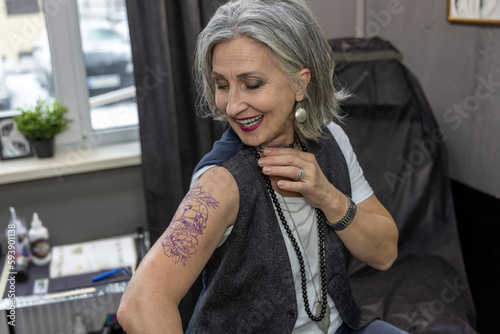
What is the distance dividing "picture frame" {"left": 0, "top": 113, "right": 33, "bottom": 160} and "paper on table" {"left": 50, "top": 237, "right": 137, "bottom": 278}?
43 cm

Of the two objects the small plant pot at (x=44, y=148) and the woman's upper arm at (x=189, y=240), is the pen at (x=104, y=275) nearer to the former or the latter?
the small plant pot at (x=44, y=148)

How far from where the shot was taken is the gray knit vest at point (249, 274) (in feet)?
3.89

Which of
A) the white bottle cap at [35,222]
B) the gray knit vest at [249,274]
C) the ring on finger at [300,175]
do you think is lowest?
the white bottle cap at [35,222]

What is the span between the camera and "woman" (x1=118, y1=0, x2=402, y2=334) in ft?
3.64

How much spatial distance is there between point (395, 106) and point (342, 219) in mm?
1073

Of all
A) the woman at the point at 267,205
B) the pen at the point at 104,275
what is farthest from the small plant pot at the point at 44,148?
the woman at the point at 267,205

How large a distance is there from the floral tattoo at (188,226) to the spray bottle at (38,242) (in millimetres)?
1232

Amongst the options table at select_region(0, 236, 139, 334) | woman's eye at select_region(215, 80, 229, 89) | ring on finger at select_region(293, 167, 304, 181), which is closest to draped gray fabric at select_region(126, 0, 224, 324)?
table at select_region(0, 236, 139, 334)

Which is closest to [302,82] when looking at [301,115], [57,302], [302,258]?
[301,115]

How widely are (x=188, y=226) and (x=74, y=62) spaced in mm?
1541

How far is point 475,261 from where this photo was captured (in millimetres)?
2172

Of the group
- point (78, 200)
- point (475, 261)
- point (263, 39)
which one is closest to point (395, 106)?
point (475, 261)

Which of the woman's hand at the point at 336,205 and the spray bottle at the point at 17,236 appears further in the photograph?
the spray bottle at the point at 17,236

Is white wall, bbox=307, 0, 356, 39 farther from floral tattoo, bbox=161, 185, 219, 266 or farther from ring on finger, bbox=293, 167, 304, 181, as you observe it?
floral tattoo, bbox=161, 185, 219, 266
